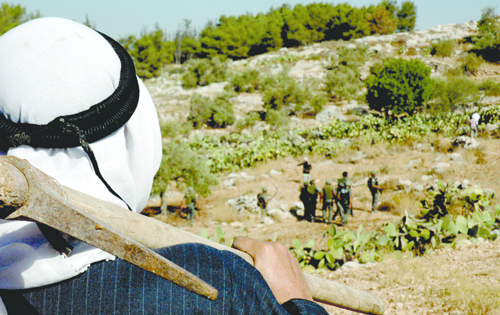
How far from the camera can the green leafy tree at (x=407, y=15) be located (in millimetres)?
59500

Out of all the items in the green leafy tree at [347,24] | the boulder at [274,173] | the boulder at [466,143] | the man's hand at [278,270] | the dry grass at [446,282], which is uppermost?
the green leafy tree at [347,24]

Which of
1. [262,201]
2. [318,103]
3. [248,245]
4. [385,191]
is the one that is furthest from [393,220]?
[318,103]

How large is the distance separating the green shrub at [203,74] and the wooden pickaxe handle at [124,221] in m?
32.6

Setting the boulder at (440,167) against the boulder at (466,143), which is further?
the boulder at (466,143)

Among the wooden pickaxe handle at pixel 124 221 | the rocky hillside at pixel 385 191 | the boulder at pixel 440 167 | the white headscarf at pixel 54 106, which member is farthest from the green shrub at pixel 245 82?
the white headscarf at pixel 54 106

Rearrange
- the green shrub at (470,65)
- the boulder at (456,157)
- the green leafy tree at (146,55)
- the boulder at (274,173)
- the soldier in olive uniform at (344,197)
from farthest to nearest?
the green leafy tree at (146,55)
the green shrub at (470,65)
the boulder at (274,173)
the boulder at (456,157)
the soldier in olive uniform at (344,197)

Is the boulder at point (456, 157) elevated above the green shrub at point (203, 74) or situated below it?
below

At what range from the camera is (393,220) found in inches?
368

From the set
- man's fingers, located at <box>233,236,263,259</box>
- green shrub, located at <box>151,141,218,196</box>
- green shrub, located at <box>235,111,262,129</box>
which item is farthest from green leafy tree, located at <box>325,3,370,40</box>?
man's fingers, located at <box>233,236,263,259</box>

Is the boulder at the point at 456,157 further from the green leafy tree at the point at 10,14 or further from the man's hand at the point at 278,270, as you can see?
the green leafy tree at the point at 10,14

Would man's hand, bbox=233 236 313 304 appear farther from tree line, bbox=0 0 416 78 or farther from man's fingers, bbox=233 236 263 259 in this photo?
tree line, bbox=0 0 416 78

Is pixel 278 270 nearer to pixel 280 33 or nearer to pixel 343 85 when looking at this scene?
pixel 343 85

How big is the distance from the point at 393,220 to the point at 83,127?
9.52 metres

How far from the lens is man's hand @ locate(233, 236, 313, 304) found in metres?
0.96
